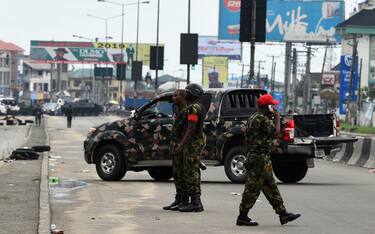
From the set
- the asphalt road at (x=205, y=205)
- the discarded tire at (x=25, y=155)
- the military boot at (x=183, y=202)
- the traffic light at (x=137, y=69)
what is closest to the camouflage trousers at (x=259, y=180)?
the asphalt road at (x=205, y=205)

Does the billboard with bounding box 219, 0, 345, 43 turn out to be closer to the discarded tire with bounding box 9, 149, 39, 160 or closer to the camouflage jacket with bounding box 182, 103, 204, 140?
the discarded tire with bounding box 9, 149, 39, 160

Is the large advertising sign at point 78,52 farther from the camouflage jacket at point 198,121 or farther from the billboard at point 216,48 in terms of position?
the camouflage jacket at point 198,121

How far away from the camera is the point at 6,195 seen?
17.4 metres

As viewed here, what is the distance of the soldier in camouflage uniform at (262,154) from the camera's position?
43.2 ft

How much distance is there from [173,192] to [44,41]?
397 ft

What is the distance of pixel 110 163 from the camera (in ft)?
71.7

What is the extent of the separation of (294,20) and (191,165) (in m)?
82.3

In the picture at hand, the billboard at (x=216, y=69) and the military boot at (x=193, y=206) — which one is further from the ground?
the billboard at (x=216, y=69)

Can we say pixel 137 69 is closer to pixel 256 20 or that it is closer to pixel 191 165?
pixel 256 20

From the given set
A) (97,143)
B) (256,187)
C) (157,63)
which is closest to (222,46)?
(157,63)

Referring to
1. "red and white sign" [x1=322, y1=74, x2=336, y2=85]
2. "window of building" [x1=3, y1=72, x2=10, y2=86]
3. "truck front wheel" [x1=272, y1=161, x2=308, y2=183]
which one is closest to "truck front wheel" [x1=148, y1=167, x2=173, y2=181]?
"truck front wheel" [x1=272, y1=161, x2=308, y2=183]

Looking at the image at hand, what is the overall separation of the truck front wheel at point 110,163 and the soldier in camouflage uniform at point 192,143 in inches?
266

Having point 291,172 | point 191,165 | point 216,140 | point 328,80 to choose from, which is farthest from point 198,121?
point 328,80

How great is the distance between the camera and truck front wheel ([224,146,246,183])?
21297 millimetres
